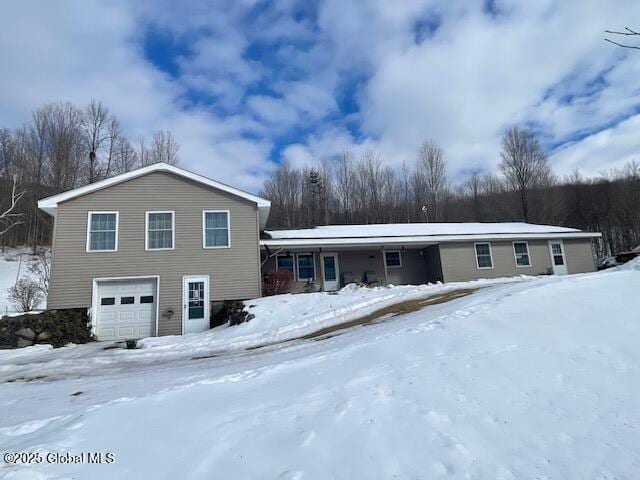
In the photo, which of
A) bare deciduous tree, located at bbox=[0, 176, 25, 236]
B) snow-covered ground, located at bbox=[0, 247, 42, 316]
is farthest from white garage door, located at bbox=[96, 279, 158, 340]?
snow-covered ground, located at bbox=[0, 247, 42, 316]

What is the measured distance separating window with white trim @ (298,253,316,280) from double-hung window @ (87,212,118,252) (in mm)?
8064

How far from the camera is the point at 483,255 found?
19.0 m

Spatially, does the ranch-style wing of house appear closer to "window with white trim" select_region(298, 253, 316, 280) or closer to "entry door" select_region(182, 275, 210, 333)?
"entry door" select_region(182, 275, 210, 333)

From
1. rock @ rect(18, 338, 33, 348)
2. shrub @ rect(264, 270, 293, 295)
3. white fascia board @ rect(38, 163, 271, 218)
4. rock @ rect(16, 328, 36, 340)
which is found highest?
white fascia board @ rect(38, 163, 271, 218)

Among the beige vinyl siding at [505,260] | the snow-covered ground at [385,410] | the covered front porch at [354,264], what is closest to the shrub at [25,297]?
the covered front porch at [354,264]

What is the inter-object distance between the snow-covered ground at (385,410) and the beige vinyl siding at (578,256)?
47.4ft

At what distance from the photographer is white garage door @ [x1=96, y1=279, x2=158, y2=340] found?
13.5 m

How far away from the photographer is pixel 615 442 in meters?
3.26

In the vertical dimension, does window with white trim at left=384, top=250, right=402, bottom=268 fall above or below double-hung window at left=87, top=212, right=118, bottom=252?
below

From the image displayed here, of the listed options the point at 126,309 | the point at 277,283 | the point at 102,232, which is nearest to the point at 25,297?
the point at 102,232

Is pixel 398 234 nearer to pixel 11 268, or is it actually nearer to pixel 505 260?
pixel 505 260

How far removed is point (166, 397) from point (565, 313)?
723cm

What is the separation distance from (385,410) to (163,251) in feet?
40.0

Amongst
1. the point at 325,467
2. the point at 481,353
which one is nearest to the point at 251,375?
the point at 325,467
